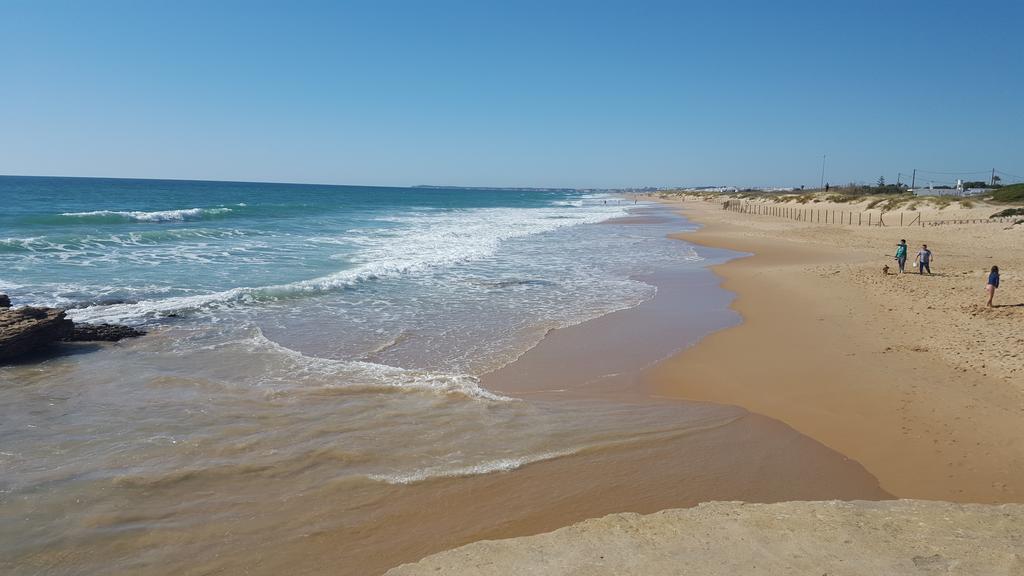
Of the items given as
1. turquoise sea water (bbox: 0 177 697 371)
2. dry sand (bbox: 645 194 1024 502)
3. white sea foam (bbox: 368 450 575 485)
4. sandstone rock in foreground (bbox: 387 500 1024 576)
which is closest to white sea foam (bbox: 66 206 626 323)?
turquoise sea water (bbox: 0 177 697 371)

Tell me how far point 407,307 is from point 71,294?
8.31m

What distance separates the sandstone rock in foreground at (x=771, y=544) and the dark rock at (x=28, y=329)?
8.54 m

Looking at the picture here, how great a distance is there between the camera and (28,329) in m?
9.41

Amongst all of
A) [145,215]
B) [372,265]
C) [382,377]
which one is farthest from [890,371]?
[145,215]

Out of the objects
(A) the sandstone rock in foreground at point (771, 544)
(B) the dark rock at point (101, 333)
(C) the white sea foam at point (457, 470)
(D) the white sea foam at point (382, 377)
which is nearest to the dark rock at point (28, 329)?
(B) the dark rock at point (101, 333)

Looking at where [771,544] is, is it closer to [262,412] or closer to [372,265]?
[262,412]

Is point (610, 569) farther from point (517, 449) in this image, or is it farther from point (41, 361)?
point (41, 361)

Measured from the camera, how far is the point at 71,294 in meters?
14.4

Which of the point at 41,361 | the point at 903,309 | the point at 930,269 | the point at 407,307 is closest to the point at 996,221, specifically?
the point at 930,269

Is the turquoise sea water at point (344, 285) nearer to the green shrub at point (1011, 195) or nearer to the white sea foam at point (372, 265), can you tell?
the white sea foam at point (372, 265)

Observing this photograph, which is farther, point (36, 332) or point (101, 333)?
point (101, 333)

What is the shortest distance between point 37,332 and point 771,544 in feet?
35.8

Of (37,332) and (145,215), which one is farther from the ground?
(145,215)

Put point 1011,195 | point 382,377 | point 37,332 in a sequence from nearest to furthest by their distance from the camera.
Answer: point 382,377, point 37,332, point 1011,195
